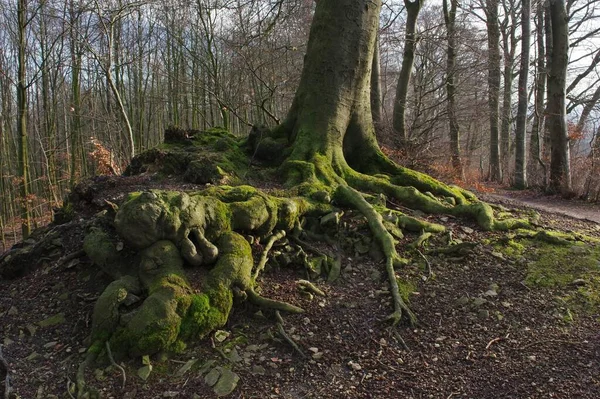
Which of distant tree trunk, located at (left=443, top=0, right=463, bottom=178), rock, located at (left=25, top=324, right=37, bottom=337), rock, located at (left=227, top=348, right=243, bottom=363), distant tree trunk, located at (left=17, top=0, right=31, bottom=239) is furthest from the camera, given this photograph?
distant tree trunk, located at (left=17, top=0, right=31, bottom=239)

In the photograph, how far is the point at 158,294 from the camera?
10.1ft

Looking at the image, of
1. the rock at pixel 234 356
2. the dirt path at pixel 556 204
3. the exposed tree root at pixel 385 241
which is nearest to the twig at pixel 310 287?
the exposed tree root at pixel 385 241

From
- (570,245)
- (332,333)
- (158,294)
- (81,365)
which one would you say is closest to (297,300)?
(332,333)

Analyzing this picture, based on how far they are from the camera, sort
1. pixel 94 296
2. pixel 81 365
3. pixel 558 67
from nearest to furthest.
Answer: pixel 81 365 < pixel 94 296 < pixel 558 67

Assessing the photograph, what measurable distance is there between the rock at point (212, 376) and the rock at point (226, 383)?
0.03 m

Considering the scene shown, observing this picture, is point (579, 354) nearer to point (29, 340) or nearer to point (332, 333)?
point (332, 333)

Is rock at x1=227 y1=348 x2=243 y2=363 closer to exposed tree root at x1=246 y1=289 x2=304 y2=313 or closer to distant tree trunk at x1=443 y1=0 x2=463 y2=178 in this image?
exposed tree root at x1=246 y1=289 x2=304 y2=313

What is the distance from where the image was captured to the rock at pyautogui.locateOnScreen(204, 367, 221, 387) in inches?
111

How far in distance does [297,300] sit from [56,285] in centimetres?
231

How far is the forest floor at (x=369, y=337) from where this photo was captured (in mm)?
2836

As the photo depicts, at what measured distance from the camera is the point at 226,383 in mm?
2824

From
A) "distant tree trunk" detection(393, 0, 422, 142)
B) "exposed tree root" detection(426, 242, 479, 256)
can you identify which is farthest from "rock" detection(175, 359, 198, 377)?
"distant tree trunk" detection(393, 0, 422, 142)

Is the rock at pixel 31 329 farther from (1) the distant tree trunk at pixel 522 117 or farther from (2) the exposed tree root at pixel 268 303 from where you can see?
(1) the distant tree trunk at pixel 522 117

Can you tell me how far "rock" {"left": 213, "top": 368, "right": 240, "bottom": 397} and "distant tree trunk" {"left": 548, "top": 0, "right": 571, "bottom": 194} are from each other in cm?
1169
